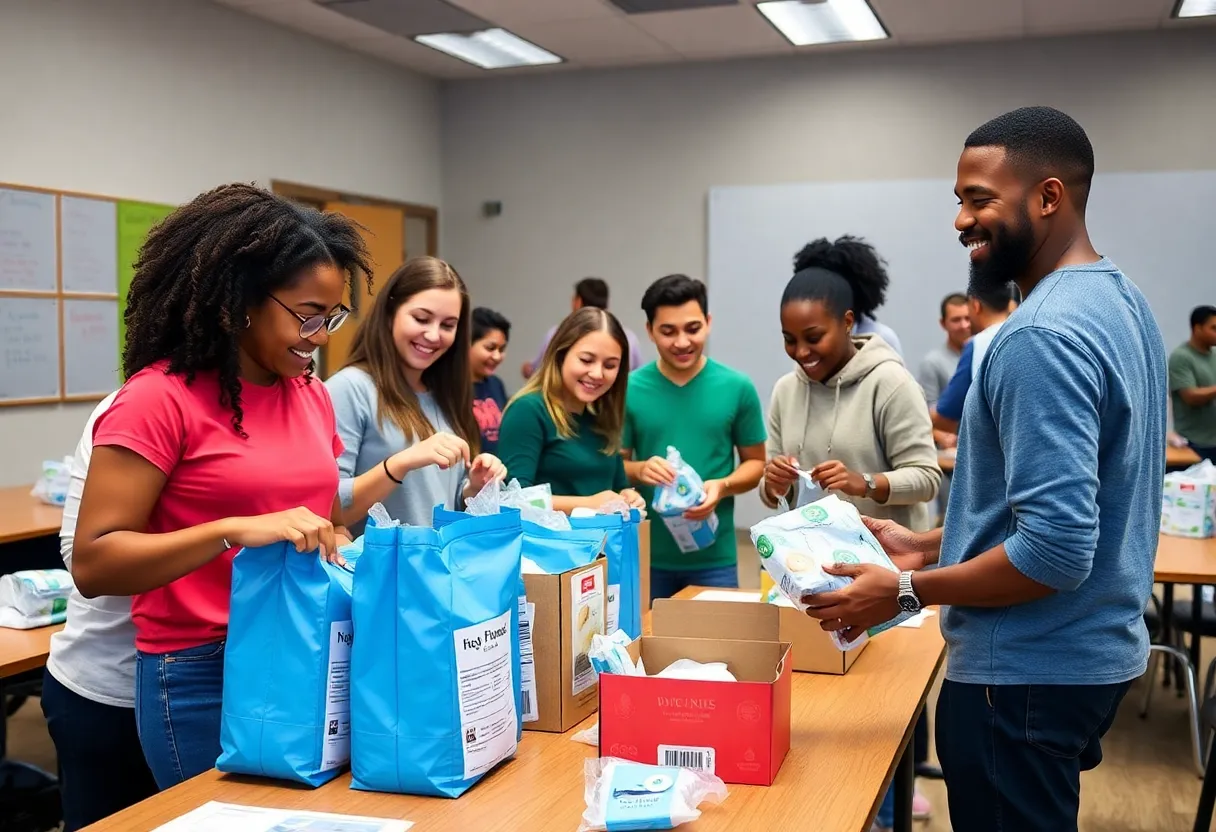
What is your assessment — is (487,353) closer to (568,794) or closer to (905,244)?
(905,244)

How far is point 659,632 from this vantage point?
1.81 metres

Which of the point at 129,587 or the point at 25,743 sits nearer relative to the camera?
the point at 129,587

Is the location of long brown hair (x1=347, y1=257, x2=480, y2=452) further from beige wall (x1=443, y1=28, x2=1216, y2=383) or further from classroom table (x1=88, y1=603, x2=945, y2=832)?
beige wall (x1=443, y1=28, x2=1216, y2=383)

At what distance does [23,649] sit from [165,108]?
13.3 feet

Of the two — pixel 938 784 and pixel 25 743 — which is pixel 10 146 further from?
pixel 938 784

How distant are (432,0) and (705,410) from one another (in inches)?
142

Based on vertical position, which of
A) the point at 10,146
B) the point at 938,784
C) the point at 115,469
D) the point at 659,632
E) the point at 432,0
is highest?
the point at 432,0

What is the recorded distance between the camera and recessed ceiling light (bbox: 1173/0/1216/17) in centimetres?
581

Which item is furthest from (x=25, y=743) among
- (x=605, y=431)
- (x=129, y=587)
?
(x=129, y=587)

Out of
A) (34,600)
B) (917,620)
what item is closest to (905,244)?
(917,620)

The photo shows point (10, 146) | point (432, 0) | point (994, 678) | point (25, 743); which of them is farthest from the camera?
point (432, 0)

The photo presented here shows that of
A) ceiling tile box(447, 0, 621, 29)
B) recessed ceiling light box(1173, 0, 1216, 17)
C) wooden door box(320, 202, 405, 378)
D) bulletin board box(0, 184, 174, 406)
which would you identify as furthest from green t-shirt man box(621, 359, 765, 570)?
recessed ceiling light box(1173, 0, 1216, 17)

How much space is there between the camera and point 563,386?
2.79m

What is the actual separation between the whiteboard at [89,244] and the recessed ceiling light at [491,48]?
219 cm
